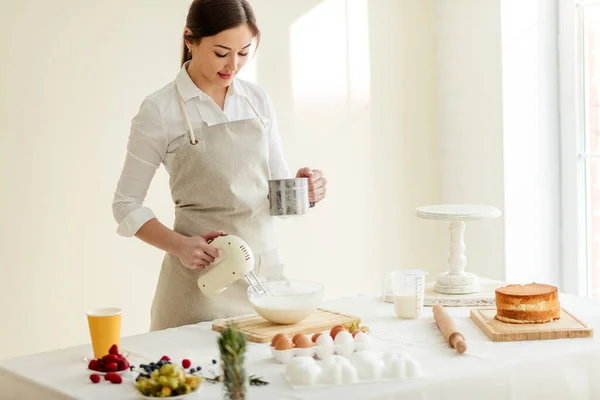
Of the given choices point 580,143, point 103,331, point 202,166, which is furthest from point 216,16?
point 580,143

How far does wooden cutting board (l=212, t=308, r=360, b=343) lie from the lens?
1895 mm

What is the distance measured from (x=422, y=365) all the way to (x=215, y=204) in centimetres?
83

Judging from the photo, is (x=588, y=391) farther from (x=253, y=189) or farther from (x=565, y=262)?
(x=565, y=262)

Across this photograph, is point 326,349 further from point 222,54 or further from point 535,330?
point 222,54

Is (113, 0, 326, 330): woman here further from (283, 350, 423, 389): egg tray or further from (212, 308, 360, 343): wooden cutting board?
(283, 350, 423, 389): egg tray

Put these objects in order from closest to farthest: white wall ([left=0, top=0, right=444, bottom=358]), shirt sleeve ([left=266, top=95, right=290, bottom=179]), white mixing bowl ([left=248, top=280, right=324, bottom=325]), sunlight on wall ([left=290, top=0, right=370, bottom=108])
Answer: white mixing bowl ([left=248, top=280, right=324, bottom=325])
shirt sleeve ([left=266, top=95, right=290, bottom=179])
white wall ([left=0, top=0, right=444, bottom=358])
sunlight on wall ([left=290, top=0, right=370, bottom=108])

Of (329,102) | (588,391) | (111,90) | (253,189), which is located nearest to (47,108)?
(111,90)

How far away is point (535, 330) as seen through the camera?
186cm

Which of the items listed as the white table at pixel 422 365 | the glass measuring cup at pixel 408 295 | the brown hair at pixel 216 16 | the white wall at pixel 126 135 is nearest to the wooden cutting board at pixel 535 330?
the white table at pixel 422 365

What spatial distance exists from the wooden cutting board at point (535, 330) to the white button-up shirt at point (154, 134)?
91cm

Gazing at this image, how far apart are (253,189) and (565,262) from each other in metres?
1.99

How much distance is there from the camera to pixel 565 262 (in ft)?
12.4

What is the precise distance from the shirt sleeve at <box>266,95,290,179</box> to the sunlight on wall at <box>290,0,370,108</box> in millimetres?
1070

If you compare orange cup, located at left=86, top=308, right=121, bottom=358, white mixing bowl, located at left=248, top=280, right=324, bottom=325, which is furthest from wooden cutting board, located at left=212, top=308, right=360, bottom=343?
orange cup, located at left=86, top=308, right=121, bottom=358
